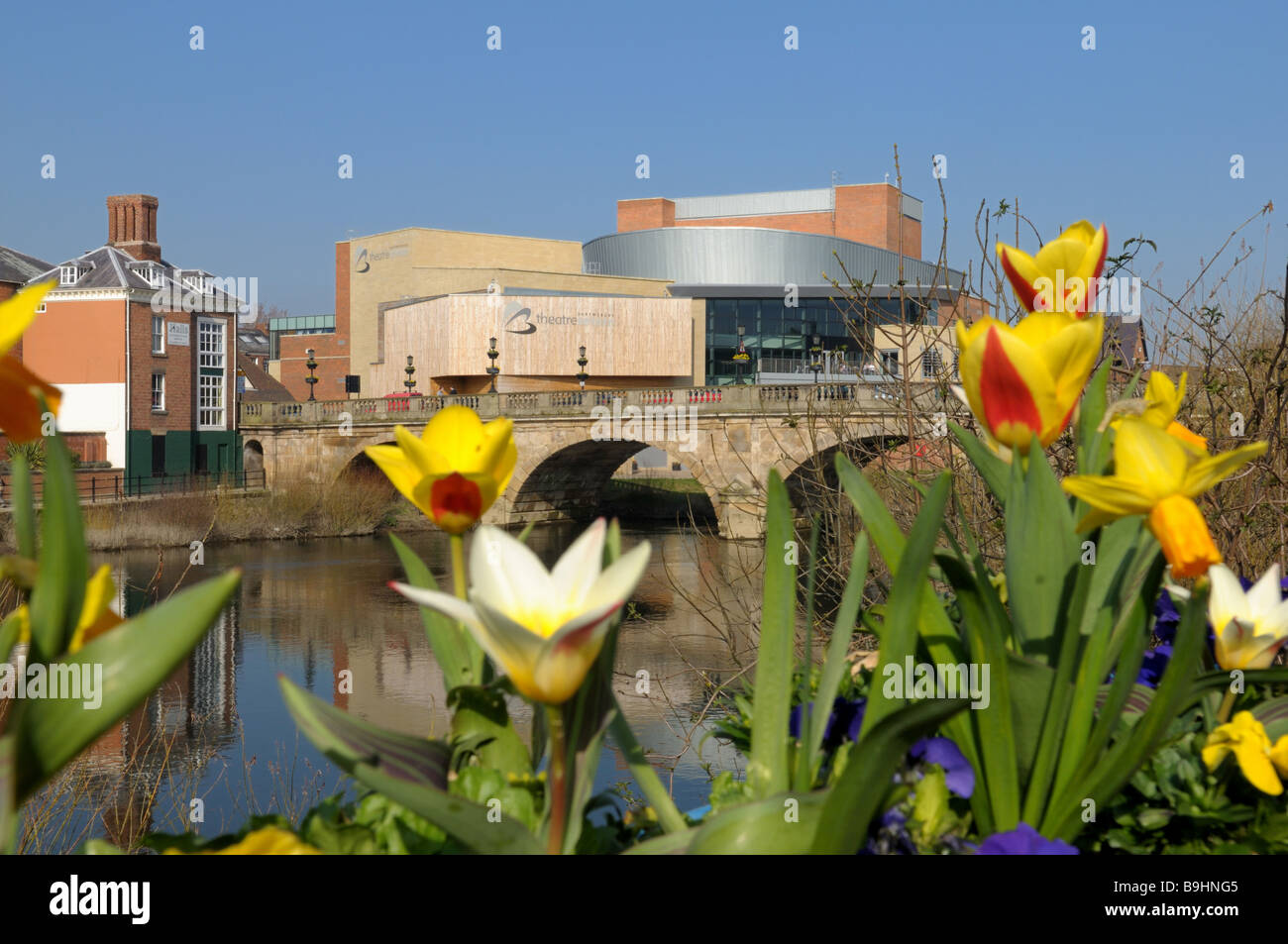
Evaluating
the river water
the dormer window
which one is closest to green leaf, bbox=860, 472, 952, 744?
the river water

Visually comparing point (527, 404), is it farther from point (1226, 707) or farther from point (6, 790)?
point (6, 790)

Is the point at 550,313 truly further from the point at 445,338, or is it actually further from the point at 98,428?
the point at 98,428

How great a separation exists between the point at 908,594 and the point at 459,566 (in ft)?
1.47

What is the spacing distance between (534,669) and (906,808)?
521mm

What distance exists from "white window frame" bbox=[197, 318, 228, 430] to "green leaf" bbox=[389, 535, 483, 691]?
3402 cm

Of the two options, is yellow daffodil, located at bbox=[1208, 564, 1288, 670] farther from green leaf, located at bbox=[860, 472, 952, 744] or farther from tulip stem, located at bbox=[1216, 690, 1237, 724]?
green leaf, located at bbox=[860, 472, 952, 744]

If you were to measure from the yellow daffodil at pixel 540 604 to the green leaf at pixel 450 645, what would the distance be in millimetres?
255

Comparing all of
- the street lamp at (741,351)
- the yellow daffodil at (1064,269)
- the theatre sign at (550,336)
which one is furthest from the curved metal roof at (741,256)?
the yellow daffodil at (1064,269)

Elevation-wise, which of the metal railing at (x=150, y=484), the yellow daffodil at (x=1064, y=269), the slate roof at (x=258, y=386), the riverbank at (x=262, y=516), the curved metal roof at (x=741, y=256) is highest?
the curved metal roof at (x=741, y=256)

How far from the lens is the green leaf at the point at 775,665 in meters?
1.16

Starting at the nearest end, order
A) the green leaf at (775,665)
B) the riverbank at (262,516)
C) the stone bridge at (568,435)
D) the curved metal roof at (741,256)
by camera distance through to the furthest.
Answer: the green leaf at (775,665) < the riverbank at (262,516) < the stone bridge at (568,435) < the curved metal roof at (741,256)

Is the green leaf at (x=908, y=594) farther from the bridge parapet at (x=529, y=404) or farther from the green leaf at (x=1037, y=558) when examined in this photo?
the bridge parapet at (x=529, y=404)

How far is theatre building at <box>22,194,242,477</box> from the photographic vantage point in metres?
30.3

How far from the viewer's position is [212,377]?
33906mm
